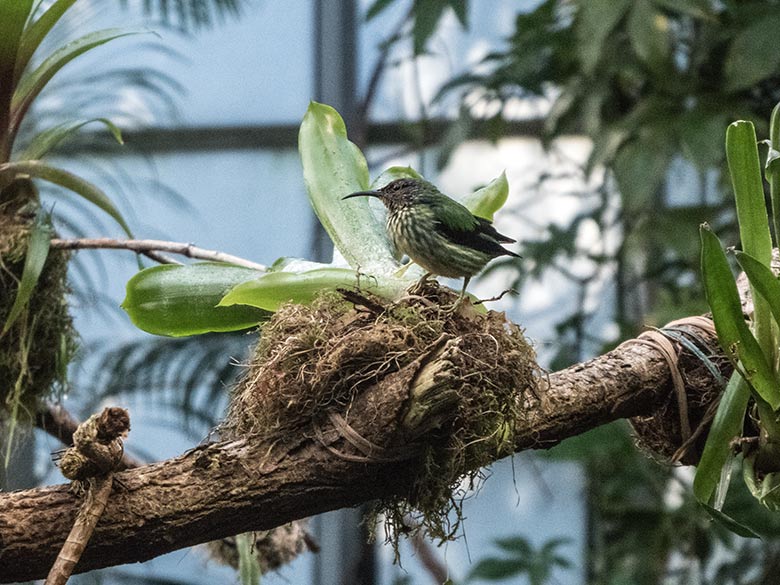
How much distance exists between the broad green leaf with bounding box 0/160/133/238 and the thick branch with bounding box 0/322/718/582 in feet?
2.08

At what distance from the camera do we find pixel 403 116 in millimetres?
3955

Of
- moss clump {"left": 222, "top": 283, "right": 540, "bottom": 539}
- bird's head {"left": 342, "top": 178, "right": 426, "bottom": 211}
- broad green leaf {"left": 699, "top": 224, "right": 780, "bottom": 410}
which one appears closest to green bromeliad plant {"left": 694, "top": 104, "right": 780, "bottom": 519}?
broad green leaf {"left": 699, "top": 224, "right": 780, "bottom": 410}

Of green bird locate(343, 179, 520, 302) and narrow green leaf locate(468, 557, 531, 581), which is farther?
narrow green leaf locate(468, 557, 531, 581)

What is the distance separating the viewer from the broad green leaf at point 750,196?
1.13m

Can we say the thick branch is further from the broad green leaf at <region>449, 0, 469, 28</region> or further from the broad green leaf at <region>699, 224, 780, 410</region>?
the broad green leaf at <region>449, 0, 469, 28</region>

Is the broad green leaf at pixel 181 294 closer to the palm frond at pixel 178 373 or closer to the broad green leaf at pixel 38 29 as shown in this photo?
the broad green leaf at pixel 38 29

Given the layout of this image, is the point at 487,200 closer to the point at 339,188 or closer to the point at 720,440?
the point at 339,188

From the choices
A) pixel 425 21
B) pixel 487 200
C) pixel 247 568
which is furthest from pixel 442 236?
pixel 425 21

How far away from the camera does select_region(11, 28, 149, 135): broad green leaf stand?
1521 millimetres

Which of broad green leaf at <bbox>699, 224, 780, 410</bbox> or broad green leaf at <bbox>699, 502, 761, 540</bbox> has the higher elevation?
broad green leaf at <bbox>699, 224, 780, 410</bbox>

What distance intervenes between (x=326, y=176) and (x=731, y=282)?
585 millimetres

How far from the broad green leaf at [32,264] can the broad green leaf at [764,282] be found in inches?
39.6

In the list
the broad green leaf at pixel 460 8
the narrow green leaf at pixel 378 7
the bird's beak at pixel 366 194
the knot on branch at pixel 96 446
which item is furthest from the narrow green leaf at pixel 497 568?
the knot on branch at pixel 96 446

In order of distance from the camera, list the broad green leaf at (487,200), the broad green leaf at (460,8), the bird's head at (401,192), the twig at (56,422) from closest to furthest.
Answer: the bird's head at (401,192) → the broad green leaf at (487,200) → the twig at (56,422) → the broad green leaf at (460,8)
